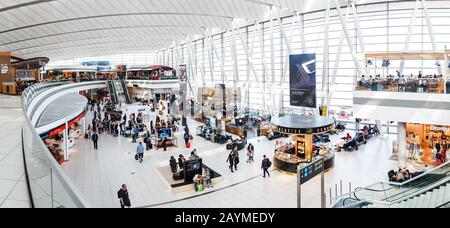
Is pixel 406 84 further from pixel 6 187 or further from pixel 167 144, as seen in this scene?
pixel 6 187

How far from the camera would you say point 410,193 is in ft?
29.9

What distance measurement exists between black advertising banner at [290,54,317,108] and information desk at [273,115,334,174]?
1.20 metres

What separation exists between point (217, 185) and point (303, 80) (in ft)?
26.3

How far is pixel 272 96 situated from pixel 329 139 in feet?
28.2

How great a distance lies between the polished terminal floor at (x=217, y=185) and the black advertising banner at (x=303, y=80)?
359 centimetres

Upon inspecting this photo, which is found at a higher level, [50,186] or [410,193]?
[50,186]

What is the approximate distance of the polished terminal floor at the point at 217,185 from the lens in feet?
40.5

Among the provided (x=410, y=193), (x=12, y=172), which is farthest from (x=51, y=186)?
(x=410, y=193)

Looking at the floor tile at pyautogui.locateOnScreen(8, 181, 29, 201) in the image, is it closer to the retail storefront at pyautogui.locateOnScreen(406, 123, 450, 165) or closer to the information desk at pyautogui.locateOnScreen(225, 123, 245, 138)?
the retail storefront at pyautogui.locateOnScreen(406, 123, 450, 165)

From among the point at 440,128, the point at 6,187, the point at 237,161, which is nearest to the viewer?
the point at 6,187

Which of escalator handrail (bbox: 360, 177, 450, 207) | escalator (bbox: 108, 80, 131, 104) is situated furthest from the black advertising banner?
escalator (bbox: 108, 80, 131, 104)

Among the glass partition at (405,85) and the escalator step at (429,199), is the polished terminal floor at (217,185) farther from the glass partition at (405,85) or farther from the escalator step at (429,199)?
the escalator step at (429,199)

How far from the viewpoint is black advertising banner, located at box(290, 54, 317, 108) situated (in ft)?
60.2
